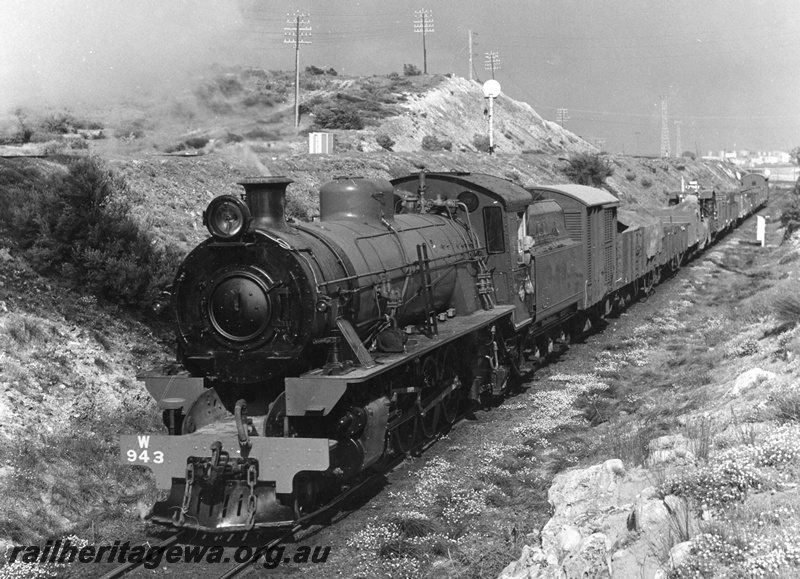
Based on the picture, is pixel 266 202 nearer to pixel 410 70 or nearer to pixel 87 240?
pixel 87 240

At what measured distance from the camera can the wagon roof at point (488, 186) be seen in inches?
557

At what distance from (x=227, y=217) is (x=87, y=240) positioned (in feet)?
19.0

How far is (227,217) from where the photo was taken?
9477 mm

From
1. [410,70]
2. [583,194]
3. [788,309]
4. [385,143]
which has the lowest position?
[788,309]

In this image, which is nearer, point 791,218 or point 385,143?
point 791,218

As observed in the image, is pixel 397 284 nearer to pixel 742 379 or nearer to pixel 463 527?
pixel 463 527

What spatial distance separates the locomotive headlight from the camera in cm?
930

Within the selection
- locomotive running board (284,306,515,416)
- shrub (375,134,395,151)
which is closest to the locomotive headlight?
locomotive running board (284,306,515,416)

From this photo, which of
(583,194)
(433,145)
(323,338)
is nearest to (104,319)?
(323,338)

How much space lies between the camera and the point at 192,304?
31.8 ft

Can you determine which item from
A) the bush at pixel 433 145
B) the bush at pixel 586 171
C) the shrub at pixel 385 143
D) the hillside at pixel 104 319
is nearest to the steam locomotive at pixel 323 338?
the hillside at pixel 104 319

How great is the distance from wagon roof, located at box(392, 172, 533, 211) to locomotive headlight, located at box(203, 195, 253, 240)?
5.42 meters

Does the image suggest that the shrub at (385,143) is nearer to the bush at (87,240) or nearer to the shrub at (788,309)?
the shrub at (788,309)

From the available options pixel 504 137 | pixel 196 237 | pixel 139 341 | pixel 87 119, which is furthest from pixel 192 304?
pixel 504 137
